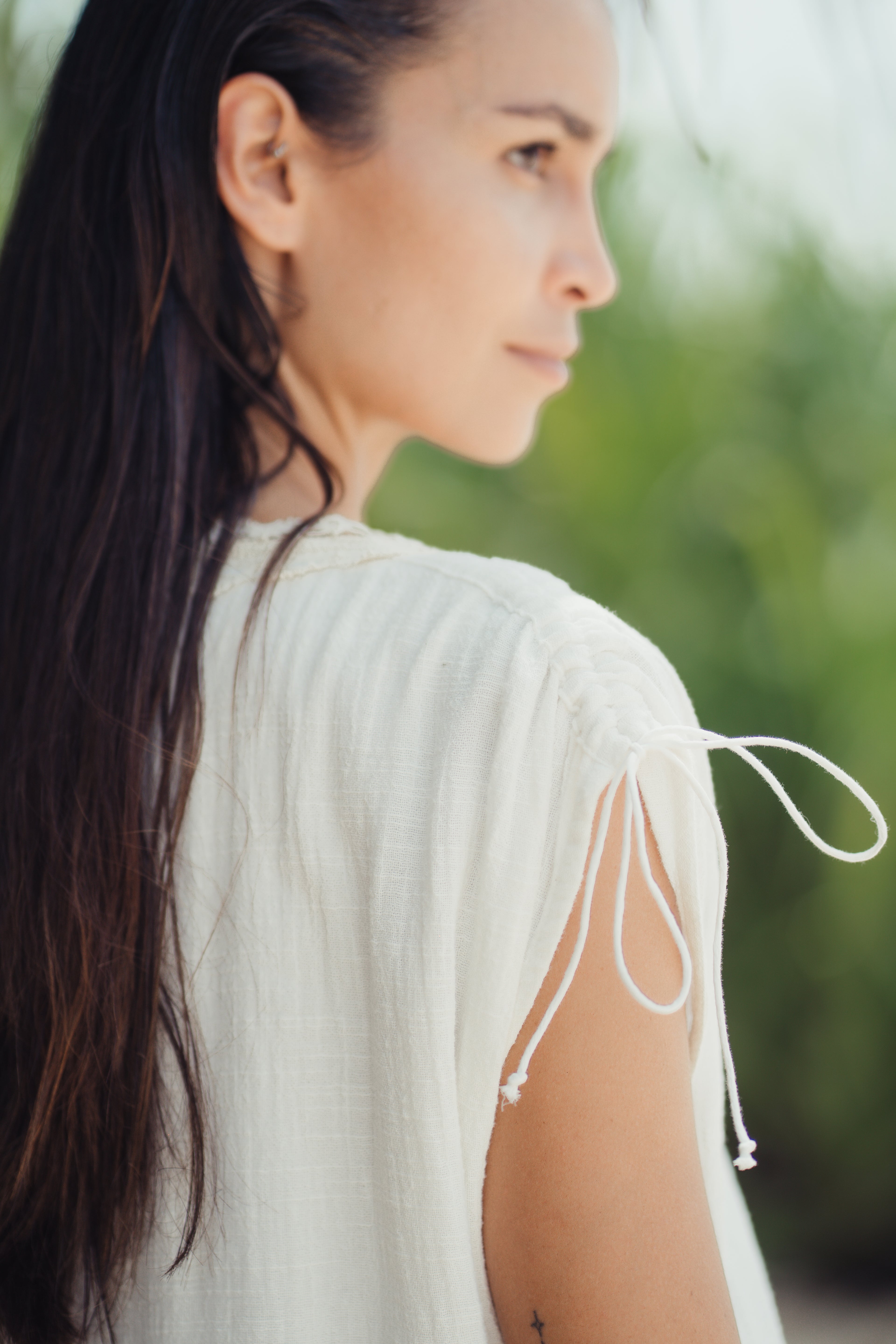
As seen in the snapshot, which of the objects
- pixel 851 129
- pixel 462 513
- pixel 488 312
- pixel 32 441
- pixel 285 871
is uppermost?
pixel 851 129

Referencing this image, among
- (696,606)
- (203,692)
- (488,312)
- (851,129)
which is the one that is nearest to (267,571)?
(203,692)

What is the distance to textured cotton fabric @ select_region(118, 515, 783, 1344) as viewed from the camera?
25.9 inches

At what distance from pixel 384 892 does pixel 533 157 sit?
0.64m

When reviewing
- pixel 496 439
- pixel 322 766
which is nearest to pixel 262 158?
pixel 496 439

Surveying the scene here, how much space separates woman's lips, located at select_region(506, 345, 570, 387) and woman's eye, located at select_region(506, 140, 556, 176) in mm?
148

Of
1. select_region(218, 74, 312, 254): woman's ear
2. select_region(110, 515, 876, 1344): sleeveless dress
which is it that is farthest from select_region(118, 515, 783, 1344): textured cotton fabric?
select_region(218, 74, 312, 254): woman's ear

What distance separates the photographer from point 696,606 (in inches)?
89.7

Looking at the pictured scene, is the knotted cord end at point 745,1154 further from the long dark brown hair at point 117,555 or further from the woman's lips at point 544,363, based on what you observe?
the woman's lips at point 544,363

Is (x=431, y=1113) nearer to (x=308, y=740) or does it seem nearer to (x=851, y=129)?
(x=308, y=740)

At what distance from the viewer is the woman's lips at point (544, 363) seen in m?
1.00

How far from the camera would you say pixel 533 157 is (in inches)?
36.3

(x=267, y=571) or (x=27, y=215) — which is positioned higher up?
(x=27, y=215)

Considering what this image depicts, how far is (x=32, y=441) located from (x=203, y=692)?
281 millimetres

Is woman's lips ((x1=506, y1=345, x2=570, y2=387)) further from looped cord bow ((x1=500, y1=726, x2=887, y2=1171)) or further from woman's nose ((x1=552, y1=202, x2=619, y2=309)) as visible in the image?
looped cord bow ((x1=500, y1=726, x2=887, y2=1171))
